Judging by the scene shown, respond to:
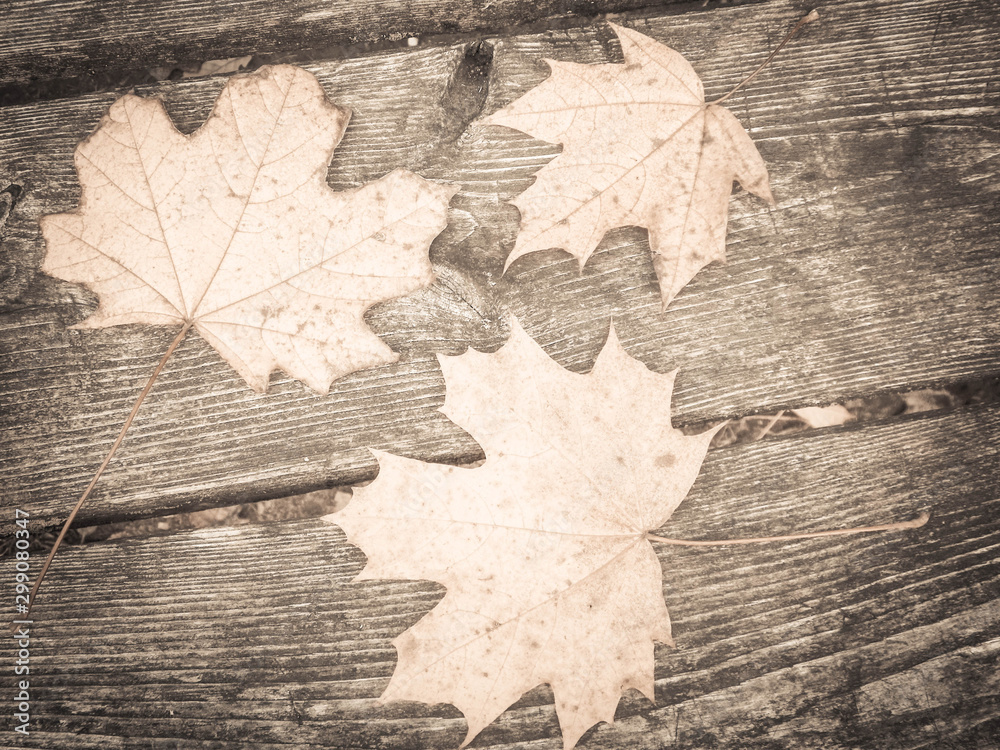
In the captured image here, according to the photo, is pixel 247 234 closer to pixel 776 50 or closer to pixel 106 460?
pixel 106 460

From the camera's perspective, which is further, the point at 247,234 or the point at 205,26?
the point at 205,26

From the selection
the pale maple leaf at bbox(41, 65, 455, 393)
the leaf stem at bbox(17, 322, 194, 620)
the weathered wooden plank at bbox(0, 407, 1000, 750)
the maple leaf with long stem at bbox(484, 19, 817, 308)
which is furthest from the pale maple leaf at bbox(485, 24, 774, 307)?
the leaf stem at bbox(17, 322, 194, 620)

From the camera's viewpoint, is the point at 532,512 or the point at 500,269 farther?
the point at 500,269

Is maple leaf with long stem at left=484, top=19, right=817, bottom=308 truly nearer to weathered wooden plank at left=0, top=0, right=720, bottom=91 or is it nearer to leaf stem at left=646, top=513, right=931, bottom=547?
weathered wooden plank at left=0, top=0, right=720, bottom=91

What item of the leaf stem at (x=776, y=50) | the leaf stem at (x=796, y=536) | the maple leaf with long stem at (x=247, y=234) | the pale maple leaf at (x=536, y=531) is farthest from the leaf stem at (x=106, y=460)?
the leaf stem at (x=776, y=50)

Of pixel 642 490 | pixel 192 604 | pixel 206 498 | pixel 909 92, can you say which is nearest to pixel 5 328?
pixel 206 498

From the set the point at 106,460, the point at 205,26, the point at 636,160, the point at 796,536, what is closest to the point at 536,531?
the point at 796,536

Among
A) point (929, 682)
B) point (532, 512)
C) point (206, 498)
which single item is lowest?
point (929, 682)

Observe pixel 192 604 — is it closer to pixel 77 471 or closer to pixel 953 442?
pixel 77 471

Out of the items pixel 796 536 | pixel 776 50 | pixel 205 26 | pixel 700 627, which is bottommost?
pixel 700 627
